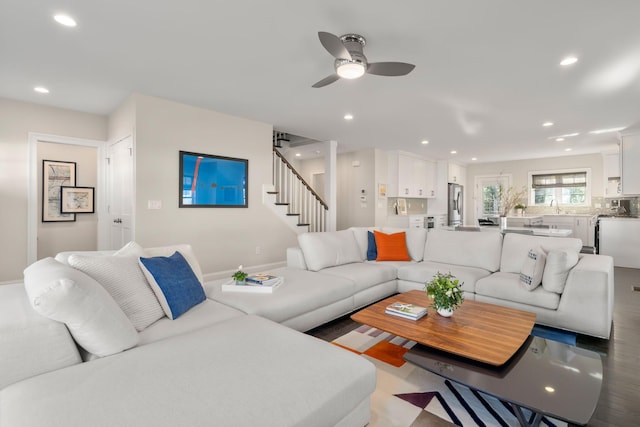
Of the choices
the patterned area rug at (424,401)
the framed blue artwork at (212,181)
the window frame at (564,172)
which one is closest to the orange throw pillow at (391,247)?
the patterned area rug at (424,401)

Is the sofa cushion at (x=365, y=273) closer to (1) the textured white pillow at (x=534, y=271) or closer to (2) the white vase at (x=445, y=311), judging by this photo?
(2) the white vase at (x=445, y=311)

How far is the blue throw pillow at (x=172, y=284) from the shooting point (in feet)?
6.41

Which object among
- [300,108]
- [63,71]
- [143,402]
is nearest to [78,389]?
[143,402]

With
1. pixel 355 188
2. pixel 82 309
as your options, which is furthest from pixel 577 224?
pixel 82 309

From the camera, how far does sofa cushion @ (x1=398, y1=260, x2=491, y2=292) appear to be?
130 inches

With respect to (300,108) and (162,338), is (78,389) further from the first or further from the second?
(300,108)

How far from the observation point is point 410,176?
8.38m

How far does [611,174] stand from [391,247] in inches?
277

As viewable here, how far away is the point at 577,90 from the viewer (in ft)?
12.4

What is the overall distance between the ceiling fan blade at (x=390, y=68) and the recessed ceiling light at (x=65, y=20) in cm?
236

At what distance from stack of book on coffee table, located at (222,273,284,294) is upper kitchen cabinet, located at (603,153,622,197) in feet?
28.8

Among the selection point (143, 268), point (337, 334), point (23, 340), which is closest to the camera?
point (23, 340)

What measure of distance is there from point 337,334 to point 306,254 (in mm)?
1060

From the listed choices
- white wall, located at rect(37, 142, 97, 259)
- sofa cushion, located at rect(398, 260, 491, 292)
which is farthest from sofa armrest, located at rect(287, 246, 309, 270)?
white wall, located at rect(37, 142, 97, 259)
